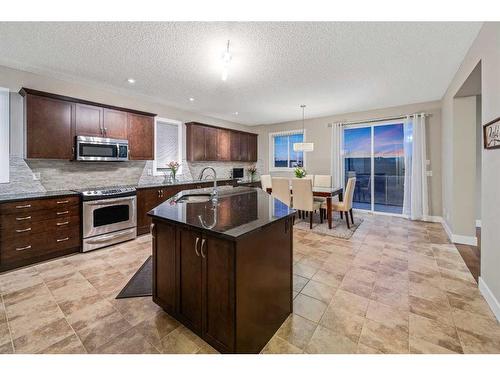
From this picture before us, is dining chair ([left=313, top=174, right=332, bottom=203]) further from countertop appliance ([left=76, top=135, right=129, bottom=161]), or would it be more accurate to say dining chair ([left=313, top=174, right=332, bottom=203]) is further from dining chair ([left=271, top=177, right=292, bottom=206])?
countertop appliance ([left=76, top=135, right=129, bottom=161])

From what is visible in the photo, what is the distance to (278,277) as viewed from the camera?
1.73 m

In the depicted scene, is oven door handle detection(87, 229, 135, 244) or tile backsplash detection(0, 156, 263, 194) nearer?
tile backsplash detection(0, 156, 263, 194)

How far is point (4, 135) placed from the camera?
120 inches

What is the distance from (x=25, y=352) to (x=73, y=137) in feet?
9.57

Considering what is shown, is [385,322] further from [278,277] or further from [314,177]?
[314,177]

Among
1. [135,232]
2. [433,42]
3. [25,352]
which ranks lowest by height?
[25,352]

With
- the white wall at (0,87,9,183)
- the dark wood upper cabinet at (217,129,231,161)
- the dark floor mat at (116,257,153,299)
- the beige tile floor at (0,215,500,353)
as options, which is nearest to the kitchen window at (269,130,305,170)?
the dark wood upper cabinet at (217,129,231,161)

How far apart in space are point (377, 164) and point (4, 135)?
7.18 m

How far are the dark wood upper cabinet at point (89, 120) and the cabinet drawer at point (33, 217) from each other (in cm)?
122

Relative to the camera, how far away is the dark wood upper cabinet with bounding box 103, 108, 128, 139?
3791mm

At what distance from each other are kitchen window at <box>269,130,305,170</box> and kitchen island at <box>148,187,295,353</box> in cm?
530

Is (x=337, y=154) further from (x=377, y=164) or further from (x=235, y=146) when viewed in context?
(x=235, y=146)

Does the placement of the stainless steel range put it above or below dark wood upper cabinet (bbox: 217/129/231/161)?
below
